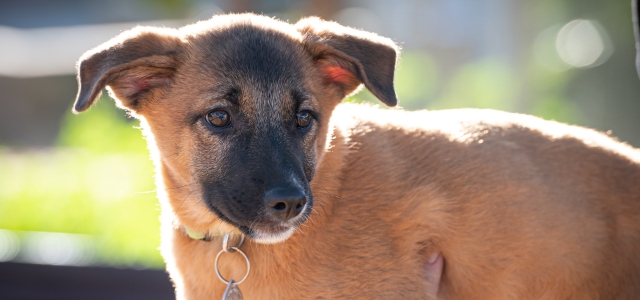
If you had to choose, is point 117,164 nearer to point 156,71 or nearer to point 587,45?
point 156,71

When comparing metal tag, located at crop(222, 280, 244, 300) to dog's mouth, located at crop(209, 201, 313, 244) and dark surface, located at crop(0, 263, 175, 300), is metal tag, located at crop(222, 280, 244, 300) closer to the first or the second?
dog's mouth, located at crop(209, 201, 313, 244)

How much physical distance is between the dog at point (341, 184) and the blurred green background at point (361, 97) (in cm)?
193

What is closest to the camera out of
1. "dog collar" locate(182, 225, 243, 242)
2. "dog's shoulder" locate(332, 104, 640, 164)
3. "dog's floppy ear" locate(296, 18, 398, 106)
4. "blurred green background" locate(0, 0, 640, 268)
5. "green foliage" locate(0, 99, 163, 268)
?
"dog's floppy ear" locate(296, 18, 398, 106)

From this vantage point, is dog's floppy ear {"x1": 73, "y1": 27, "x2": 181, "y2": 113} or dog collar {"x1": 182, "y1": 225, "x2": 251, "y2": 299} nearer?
dog's floppy ear {"x1": 73, "y1": 27, "x2": 181, "y2": 113}

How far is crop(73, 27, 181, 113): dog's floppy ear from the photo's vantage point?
3.11 m

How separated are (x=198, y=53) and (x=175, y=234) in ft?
3.29

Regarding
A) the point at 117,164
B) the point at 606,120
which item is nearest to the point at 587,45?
the point at 606,120

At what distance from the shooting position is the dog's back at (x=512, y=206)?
11.6 ft

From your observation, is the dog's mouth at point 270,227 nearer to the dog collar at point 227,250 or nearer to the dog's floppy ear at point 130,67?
the dog collar at point 227,250

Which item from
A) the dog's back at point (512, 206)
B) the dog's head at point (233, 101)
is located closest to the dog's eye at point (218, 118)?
the dog's head at point (233, 101)

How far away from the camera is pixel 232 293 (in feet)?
11.1

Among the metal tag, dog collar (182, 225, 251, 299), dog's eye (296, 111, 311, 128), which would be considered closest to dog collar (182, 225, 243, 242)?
dog collar (182, 225, 251, 299)

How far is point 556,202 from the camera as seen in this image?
3596 millimetres

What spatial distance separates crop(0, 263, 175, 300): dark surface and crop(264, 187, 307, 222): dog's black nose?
3078 mm
